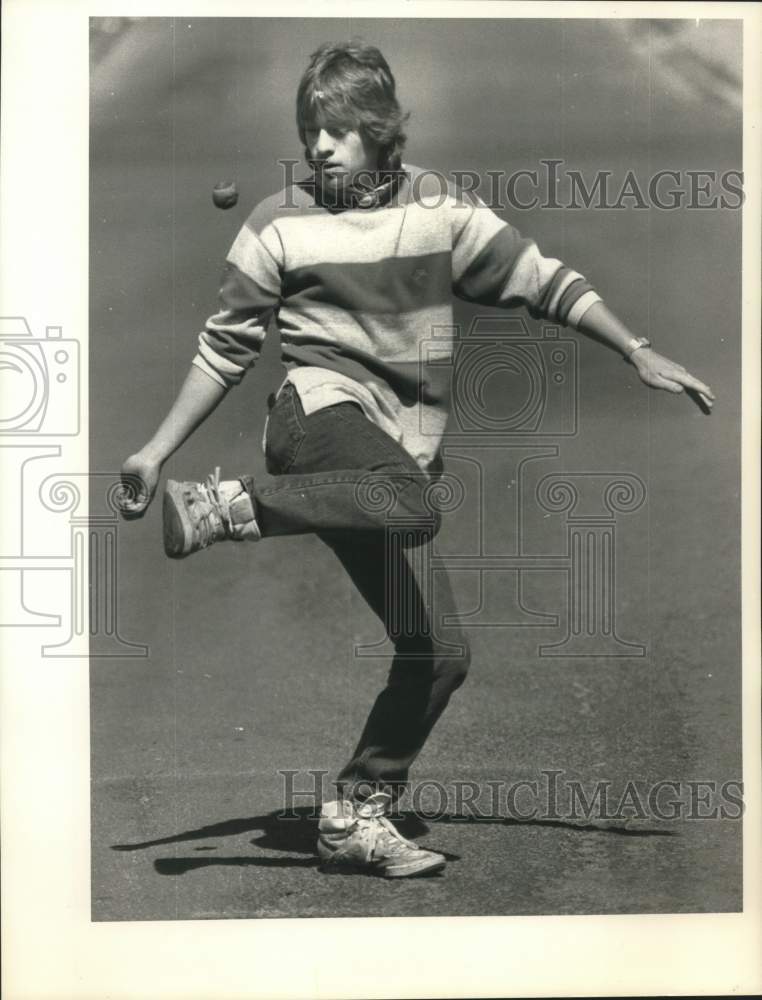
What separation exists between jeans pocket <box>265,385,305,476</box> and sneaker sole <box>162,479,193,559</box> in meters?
0.29

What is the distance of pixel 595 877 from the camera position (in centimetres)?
493

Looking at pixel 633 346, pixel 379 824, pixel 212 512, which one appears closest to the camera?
pixel 212 512

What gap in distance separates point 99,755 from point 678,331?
2198mm

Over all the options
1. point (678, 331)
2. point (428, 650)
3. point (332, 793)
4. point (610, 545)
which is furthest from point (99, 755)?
point (678, 331)


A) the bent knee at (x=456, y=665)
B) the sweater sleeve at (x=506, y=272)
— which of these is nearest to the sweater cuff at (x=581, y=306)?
the sweater sleeve at (x=506, y=272)

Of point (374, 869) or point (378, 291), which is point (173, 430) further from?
point (374, 869)

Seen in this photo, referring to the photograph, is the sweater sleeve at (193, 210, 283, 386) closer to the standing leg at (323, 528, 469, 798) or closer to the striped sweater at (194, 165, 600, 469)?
the striped sweater at (194, 165, 600, 469)

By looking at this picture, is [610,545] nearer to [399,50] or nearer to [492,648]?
[492,648]

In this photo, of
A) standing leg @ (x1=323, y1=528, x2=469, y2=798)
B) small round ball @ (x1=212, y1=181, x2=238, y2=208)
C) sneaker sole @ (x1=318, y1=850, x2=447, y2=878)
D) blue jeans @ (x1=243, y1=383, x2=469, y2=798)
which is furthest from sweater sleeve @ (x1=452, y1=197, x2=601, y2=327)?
sneaker sole @ (x1=318, y1=850, x2=447, y2=878)

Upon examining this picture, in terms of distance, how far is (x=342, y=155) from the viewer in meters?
4.87

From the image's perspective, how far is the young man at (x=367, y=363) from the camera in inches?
189

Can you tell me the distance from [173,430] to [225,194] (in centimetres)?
73

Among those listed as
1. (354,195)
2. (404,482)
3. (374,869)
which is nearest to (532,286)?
(354,195)

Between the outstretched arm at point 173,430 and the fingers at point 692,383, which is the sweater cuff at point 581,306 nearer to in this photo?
the fingers at point 692,383
